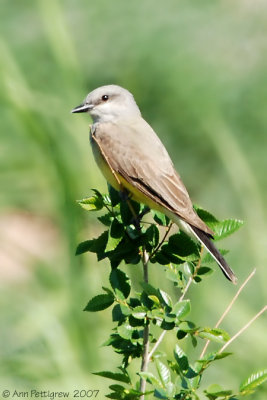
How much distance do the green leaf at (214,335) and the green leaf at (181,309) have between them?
1.8 inches

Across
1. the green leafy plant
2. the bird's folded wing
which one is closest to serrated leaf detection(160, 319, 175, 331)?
the green leafy plant

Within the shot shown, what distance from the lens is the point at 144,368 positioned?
1603 mm

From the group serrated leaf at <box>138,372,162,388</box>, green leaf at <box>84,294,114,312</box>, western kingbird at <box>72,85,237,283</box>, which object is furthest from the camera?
western kingbird at <box>72,85,237,283</box>

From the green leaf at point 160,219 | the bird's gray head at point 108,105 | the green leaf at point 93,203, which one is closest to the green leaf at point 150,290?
the green leaf at point 93,203

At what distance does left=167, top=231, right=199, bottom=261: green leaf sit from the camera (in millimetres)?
1697

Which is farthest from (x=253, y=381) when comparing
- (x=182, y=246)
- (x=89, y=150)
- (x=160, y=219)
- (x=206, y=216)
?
(x=89, y=150)

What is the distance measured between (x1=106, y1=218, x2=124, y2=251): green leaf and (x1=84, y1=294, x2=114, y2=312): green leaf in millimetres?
93

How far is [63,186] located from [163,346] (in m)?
0.63

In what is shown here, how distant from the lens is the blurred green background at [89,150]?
116 inches

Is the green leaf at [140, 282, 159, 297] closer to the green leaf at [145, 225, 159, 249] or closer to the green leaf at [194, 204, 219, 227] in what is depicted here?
the green leaf at [145, 225, 159, 249]

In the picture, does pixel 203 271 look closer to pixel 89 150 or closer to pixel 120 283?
pixel 120 283

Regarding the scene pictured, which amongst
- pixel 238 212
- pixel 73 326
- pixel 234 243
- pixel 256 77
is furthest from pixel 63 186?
pixel 256 77

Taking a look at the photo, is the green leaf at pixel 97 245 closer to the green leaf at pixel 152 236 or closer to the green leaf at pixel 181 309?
the green leaf at pixel 152 236

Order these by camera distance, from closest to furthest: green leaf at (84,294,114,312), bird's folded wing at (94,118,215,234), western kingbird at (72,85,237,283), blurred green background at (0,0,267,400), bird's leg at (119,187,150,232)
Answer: green leaf at (84,294,114,312), bird's leg at (119,187,150,232), western kingbird at (72,85,237,283), bird's folded wing at (94,118,215,234), blurred green background at (0,0,267,400)
